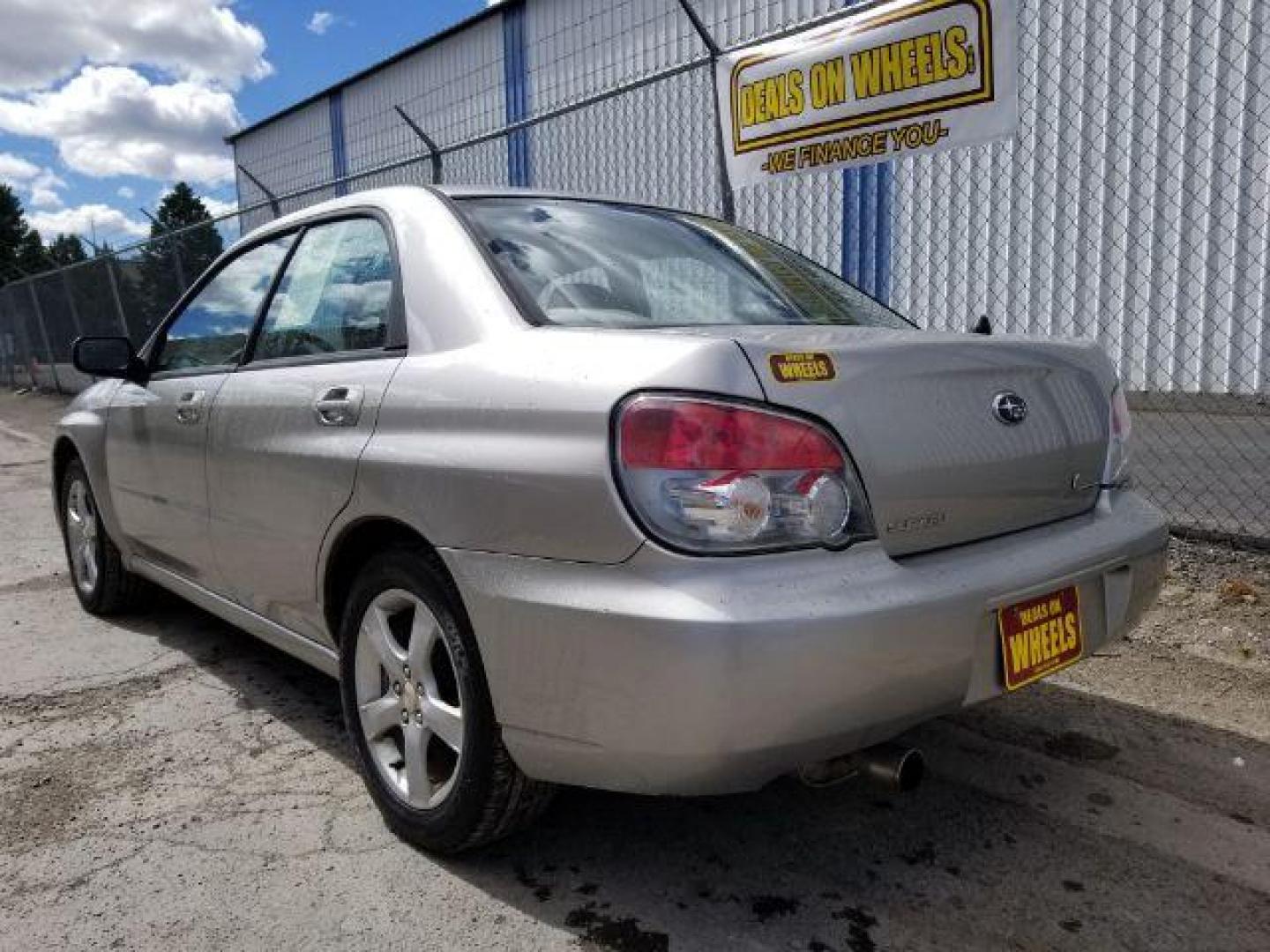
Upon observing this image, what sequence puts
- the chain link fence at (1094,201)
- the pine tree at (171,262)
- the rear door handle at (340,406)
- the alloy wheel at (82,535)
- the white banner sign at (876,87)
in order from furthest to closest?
the pine tree at (171,262) → the chain link fence at (1094,201) → the alloy wheel at (82,535) → the white banner sign at (876,87) → the rear door handle at (340,406)

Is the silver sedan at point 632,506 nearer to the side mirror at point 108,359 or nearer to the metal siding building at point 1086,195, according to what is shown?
the side mirror at point 108,359

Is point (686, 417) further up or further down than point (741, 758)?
further up

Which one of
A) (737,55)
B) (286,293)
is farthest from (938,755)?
(737,55)

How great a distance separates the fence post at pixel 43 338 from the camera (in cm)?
1776

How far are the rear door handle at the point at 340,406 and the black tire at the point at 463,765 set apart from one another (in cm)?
36

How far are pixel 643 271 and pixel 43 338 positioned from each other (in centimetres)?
1969

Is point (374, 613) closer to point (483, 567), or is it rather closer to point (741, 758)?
point (483, 567)

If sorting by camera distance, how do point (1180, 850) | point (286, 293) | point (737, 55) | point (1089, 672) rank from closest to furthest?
point (1180, 850)
point (286, 293)
point (1089, 672)
point (737, 55)

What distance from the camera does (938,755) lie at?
9.27ft

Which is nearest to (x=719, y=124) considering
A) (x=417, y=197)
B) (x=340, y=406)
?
(x=417, y=197)

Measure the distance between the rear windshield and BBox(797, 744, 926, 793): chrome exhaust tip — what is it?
1018 millimetres

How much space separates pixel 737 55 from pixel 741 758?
4.23 m

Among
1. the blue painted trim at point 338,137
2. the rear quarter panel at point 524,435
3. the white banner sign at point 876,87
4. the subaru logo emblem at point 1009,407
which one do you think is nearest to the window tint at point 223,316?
the rear quarter panel at point 524,435

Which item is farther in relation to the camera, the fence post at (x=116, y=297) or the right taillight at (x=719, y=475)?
the fence post at (x=116, y=297)
